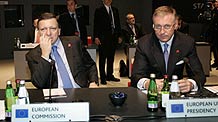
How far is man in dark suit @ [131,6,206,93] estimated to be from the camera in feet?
8.45

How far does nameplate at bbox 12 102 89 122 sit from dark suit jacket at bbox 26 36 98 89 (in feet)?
2.44

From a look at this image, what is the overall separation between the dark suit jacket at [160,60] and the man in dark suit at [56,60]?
0.42 metres

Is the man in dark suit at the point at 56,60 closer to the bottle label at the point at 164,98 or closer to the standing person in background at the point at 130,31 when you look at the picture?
the bottle label at the point at 164,98

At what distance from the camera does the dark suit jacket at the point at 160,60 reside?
8.66ft

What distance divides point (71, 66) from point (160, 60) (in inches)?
27.5

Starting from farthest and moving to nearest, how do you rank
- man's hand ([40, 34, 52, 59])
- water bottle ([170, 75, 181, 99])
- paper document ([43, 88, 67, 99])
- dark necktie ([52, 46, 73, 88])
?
dark necktie ([52, 46, 73, 88]) → man's hand ([40, 34, 52, 59]) → paper document ([43, 88, 67, 99]) → water bottle ([170, 75, 181, 99])

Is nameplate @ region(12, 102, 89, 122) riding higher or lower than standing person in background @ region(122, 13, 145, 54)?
lower

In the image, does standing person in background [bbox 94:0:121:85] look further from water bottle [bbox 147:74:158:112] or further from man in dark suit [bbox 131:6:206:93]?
water bottle [bbox 147:74:158:112]

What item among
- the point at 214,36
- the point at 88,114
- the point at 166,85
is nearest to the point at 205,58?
the point at 214,36

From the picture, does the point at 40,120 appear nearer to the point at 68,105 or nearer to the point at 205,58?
the point at 68,105

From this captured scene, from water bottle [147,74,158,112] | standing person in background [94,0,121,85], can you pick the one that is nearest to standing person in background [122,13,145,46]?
standing person in background [94,0,121,85]

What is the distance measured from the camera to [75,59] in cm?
289

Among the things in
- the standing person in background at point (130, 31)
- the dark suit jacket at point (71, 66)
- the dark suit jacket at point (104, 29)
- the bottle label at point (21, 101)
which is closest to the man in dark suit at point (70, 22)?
the dark suit jacket at point (104, 29)

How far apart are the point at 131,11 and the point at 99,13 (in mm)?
4630
